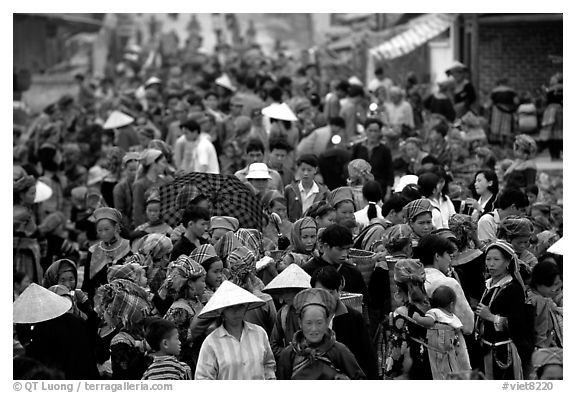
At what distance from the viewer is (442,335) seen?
1066cm

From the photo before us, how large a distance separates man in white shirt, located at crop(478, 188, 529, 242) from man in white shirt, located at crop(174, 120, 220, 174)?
543 centimetres

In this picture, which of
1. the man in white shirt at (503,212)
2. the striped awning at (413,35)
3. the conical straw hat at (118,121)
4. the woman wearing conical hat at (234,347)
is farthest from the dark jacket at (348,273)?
the striped awning at (413,35)

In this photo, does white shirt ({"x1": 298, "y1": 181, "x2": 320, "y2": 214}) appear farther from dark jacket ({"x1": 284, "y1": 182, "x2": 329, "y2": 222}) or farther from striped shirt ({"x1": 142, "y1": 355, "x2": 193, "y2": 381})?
striped shirt ({"x1": 142, "y1": 355, "x2": 193, "y2": 381})

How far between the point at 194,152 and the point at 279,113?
4.34 feet

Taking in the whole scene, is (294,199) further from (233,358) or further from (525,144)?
(233,358)

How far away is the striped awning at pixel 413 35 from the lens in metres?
31.3

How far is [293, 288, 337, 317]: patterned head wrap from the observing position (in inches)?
392

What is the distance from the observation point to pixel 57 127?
2366 centimetres

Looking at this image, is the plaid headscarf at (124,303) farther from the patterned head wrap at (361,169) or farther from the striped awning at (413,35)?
the striped awning at (413,35)

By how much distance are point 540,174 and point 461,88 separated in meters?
4.68

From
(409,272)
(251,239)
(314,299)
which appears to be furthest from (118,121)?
(314,299)

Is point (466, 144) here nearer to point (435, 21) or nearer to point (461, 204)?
point (461, 204)

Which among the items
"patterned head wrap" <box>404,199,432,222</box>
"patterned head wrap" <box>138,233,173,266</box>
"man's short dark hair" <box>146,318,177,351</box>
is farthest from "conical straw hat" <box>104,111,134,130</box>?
"man's short dark hair" <box>146,318,177,351</box>

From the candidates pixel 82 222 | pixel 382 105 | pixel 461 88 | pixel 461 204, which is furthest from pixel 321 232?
pixel 461 88
